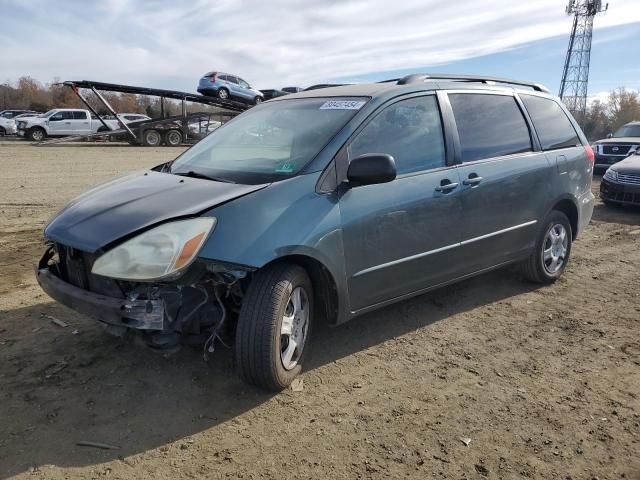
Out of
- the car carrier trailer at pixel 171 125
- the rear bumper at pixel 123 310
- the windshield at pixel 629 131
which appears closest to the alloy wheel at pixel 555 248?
the rear bumper at pixel 123 310

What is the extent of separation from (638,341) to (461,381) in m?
1.60

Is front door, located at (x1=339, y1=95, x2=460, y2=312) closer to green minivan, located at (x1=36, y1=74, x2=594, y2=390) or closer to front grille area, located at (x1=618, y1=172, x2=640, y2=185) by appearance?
green minivan, located at (x1=36, y1=74, x2=594, y2=390)

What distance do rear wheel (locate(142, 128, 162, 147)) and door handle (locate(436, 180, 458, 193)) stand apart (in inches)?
933

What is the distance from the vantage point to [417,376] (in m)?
3.34

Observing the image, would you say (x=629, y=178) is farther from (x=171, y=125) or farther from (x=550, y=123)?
(x=171, y=125)

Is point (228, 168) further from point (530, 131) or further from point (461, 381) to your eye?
point (530, 131)

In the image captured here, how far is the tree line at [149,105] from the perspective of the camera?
38.7 meters

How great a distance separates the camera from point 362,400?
3.05 meters

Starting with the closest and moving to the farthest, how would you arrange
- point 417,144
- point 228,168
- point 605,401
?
point 605,401 → point 228,168 → point 417,144

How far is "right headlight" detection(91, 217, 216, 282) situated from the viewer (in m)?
2.68

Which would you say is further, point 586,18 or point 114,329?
point 586,18

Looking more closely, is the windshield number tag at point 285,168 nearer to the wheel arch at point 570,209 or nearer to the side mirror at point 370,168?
the side mirror at point 370,168

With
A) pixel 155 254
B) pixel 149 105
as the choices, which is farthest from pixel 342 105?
pixel 149 105

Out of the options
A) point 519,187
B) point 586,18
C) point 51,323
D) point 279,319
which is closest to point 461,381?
point 279,319
